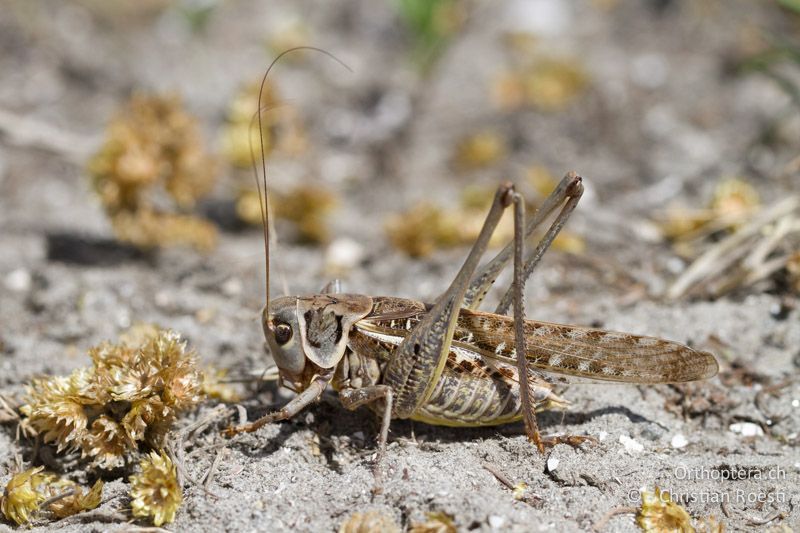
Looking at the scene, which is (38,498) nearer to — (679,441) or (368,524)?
(368,524)

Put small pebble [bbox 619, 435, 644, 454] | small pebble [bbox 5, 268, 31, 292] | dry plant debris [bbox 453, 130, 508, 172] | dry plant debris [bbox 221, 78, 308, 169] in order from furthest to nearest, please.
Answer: dry plant debris [bbox 453, 130, 508, 172] < dry plant debris [bbox 221, 78, 308, 169] < small pebble [bbox 5, 268, 31, 292] < small pebble [bbox 619, 435, 644, 454]

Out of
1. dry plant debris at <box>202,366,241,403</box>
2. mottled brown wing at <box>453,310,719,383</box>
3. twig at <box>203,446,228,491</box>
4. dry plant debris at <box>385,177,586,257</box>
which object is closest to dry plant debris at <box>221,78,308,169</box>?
dry plant debris at <box>385,177,586,257</box>

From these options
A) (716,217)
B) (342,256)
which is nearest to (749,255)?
(716,217)

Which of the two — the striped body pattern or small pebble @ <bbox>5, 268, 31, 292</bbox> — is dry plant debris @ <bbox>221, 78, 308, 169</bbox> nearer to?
small pebble @ <bbox>5, 268, 31, 292</bbox>

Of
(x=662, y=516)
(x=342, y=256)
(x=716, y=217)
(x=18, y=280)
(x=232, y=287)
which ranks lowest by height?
(x=662, y=516)

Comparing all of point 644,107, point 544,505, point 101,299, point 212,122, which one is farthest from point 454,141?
point 544,505

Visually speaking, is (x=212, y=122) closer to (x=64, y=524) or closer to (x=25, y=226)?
(x=25, y=226)

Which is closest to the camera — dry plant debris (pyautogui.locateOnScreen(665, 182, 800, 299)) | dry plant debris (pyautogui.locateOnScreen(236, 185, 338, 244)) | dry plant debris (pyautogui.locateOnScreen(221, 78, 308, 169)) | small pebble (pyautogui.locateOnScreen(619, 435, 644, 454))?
small pebble (pyautogui.locateOnScreen(619, 435, 644, 454))
